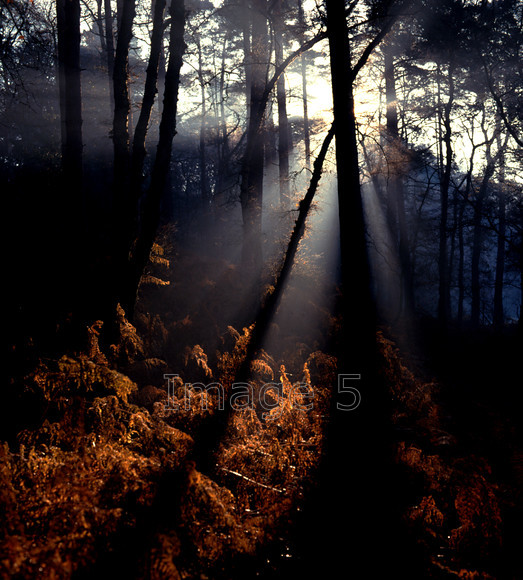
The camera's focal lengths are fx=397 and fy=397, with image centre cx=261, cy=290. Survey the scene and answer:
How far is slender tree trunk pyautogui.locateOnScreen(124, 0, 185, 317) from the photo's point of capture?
6.77 meters

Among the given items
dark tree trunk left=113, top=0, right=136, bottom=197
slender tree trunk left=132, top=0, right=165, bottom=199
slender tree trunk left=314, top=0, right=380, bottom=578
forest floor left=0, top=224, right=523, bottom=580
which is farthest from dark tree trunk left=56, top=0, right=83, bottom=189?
slender tree trunk left=314, top=0, right=380, bottom=578

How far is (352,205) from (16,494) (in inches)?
165

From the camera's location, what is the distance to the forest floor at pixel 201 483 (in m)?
2.14

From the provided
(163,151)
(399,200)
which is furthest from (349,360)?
(399,200)

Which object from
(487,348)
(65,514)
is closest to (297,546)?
(65,514)

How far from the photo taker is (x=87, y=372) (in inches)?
138

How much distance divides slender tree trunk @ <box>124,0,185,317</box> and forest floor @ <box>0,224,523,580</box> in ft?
4.57

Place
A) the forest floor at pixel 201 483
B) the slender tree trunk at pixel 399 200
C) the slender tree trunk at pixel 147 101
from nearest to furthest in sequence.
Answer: the forest floor at pixel 201 483 → the slender tree trunk at pixel 147 101 → the slender tree trunk at pixel 399 200

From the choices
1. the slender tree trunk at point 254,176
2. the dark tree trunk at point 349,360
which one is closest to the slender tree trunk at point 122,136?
the dark tree trunk at point 349,360

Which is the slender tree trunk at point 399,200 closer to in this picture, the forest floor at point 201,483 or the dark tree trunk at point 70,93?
the dark tree trunk at point 70,93

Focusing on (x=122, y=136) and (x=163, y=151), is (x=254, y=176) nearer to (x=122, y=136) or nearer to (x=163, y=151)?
(x=122, y=136)

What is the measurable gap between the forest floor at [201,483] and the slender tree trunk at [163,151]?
1392 millimetres

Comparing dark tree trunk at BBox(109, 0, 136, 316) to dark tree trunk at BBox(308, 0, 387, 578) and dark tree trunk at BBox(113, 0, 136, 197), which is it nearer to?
dark tree trunk at BBox(113, 0, 136, 197)

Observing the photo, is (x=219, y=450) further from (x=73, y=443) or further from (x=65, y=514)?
(x=65, y=514)
